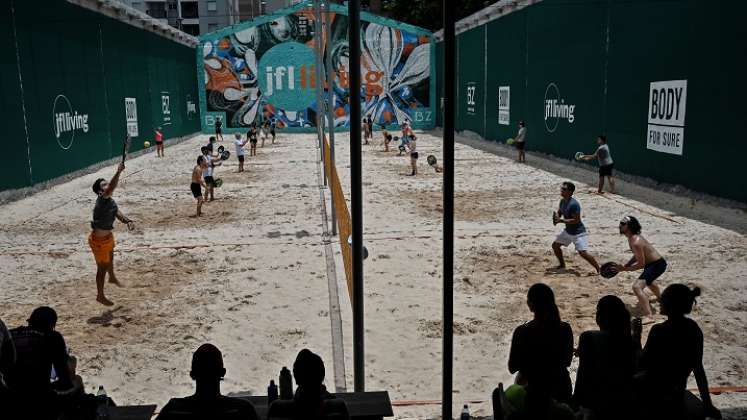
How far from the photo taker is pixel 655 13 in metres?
18.0

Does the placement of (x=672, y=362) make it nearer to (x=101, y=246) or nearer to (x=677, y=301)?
(x=677, y=301)

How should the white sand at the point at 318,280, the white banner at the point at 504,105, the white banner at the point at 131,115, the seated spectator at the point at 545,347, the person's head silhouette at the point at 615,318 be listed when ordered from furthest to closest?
1. the white banner at the point at 504,105
2. the white banner at the point at 131,115
3. the white sand at the point at 318,280
4. the seated spectator at the point at 545,347
5. the person's head silhouette at the point at 615,318

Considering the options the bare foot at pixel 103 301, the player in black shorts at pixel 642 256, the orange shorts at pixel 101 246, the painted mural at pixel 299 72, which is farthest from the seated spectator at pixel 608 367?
the painted mural at pixel 299 72

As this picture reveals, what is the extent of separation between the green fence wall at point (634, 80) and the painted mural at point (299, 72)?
500 inches

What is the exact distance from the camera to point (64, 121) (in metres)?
21.9

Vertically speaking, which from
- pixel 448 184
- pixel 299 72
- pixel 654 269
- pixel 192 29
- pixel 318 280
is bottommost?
pixel 318 280

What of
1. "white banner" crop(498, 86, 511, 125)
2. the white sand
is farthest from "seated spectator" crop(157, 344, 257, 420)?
"white banner" crop(498, 86, 511, 125)

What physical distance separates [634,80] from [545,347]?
57.0ft

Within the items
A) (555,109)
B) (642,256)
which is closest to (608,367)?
(642,256)

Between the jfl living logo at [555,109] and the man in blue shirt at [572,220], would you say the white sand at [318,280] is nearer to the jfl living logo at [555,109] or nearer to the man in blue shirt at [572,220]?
the man in blue shirt at [572,220]

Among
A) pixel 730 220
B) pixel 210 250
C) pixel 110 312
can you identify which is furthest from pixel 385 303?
pixel 730 220

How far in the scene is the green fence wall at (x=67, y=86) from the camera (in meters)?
18.6

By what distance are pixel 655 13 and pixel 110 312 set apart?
54.3ft

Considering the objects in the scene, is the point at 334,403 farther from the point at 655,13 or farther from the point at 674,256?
the point at 655,13
